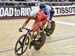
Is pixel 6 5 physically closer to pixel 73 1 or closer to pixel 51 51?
pixel 73 1

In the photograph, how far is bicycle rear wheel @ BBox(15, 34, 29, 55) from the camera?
929 centimetres

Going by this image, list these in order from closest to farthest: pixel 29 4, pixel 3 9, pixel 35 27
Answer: pixel 35 27
pixel 3 9
pixel 29 4

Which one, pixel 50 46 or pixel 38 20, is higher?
pixel 38 20

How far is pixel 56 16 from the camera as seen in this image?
25578 mm

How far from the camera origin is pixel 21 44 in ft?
30.4

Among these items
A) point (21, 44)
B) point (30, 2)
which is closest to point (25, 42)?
point (21, 44)

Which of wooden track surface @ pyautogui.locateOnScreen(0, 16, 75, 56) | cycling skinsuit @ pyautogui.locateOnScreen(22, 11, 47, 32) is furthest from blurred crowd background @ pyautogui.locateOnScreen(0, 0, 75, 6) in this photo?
cycling skinsuit @ pyautogui.locateOnScreen(22, 11, 47, 32)

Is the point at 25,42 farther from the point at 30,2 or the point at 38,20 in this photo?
the point at 30,2

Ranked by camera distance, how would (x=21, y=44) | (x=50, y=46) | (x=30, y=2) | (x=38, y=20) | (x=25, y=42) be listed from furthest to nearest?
(x=30, y=2), (x=50, y=46), (x=38, y=20), (x=25, y=42), (x=21, y=44)

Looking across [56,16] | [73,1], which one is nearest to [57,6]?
[56,16]

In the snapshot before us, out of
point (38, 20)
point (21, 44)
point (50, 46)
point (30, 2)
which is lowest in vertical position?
point (30, 2)

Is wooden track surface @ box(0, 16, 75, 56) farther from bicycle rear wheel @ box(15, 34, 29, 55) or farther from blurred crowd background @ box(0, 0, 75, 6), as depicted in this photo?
blurred crowd background @ box(0, 0, 75, 6)

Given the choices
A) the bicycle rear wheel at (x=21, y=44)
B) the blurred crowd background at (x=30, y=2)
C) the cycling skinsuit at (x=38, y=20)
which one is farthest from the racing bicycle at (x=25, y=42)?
the blurred crowd background at (x=30, y=2)

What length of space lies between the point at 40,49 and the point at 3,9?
11441 millimetres
